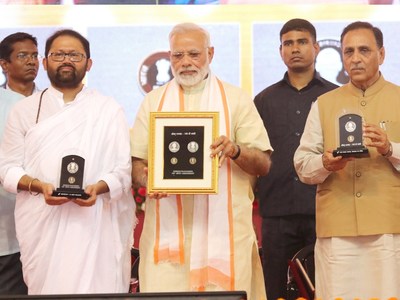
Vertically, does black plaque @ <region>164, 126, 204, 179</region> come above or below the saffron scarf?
above

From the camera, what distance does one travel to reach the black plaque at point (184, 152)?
438cm

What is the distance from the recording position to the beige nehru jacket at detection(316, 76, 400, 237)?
4531 millimetres

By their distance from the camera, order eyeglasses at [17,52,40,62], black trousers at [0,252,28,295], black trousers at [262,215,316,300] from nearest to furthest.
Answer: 1. black trousers at [0,252,28,295]
2. black trousers at [262,215,316,300]
3. eyeglasses at [17,52,40,62]

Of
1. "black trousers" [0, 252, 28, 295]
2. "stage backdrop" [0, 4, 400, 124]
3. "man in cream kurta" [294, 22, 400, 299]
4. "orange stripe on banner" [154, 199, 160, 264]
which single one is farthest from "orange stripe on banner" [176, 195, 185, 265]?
"stage backdrop" [0, 4, 400, 124]

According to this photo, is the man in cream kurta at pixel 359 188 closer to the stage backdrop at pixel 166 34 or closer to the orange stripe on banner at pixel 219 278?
the orange stripe on banner at pixel 219 278

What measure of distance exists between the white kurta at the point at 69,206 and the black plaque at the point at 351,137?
3.83 feet

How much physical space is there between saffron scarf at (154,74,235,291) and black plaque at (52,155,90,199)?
49cm

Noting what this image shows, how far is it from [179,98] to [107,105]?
0.41m

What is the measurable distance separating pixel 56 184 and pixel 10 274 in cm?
105

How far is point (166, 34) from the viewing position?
19.6 ft

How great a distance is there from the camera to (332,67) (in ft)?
19.3

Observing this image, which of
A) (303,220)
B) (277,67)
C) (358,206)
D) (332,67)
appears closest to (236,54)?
(277,67)

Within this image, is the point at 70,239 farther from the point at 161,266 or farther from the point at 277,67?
the point at 277,67

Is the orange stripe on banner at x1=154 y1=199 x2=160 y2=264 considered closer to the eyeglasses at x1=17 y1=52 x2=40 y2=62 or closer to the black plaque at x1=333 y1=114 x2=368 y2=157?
the black plaque at x1=333 y1=114 x2=368 y2=157
